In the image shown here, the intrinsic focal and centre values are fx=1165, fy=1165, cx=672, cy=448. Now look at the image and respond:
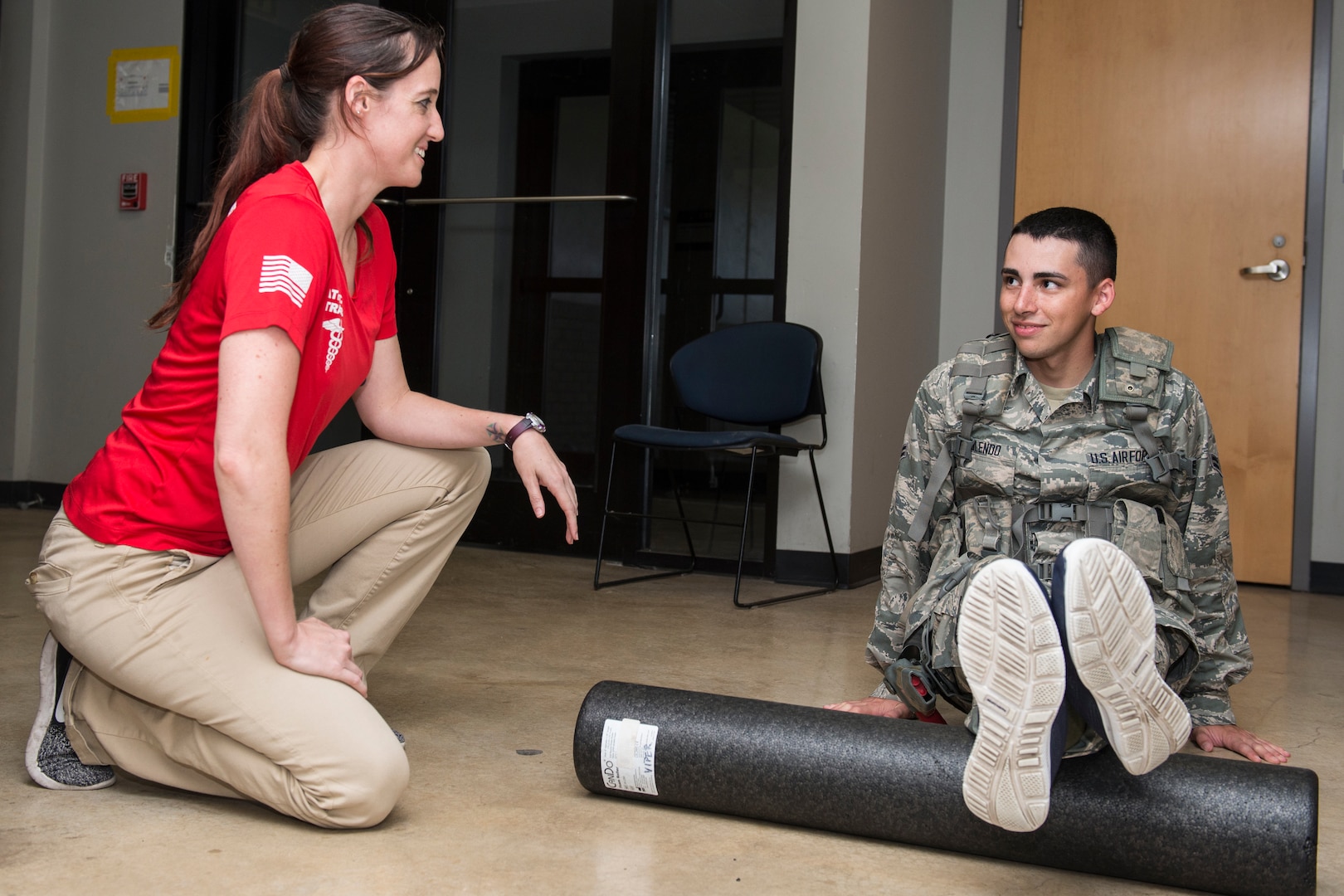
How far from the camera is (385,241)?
70.8 inches

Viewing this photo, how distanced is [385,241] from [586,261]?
2388 mm

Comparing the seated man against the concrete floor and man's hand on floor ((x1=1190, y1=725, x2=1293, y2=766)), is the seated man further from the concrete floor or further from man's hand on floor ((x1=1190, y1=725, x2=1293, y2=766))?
the concrete floor

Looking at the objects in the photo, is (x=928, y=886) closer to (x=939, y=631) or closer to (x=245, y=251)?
(x=939, y=631)

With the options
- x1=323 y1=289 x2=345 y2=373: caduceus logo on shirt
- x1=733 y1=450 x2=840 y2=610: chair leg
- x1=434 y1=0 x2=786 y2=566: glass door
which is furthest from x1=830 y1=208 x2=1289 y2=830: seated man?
x1=434 y1=0 x2=786 y2=566: glass door

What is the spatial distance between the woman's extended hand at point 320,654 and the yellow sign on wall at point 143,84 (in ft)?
13.4

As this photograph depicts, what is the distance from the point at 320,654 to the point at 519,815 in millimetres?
326

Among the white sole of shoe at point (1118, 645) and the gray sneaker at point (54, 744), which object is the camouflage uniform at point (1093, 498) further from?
the gray sneaker at point (54, 744)

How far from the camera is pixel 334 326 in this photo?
1513 mm

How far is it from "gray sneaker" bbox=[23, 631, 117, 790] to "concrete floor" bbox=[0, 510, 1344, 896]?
22 mm

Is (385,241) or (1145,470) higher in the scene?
(385,241)

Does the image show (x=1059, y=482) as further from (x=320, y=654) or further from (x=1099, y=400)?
(x=320, y=654)

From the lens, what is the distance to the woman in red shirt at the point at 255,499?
1371 millimetres

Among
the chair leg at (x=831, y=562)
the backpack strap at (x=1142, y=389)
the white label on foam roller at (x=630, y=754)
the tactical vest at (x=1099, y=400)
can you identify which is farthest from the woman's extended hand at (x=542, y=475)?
the chair leg at (x=831, y=562)

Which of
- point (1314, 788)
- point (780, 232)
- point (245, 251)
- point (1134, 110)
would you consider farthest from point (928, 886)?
point (1134, 110)
